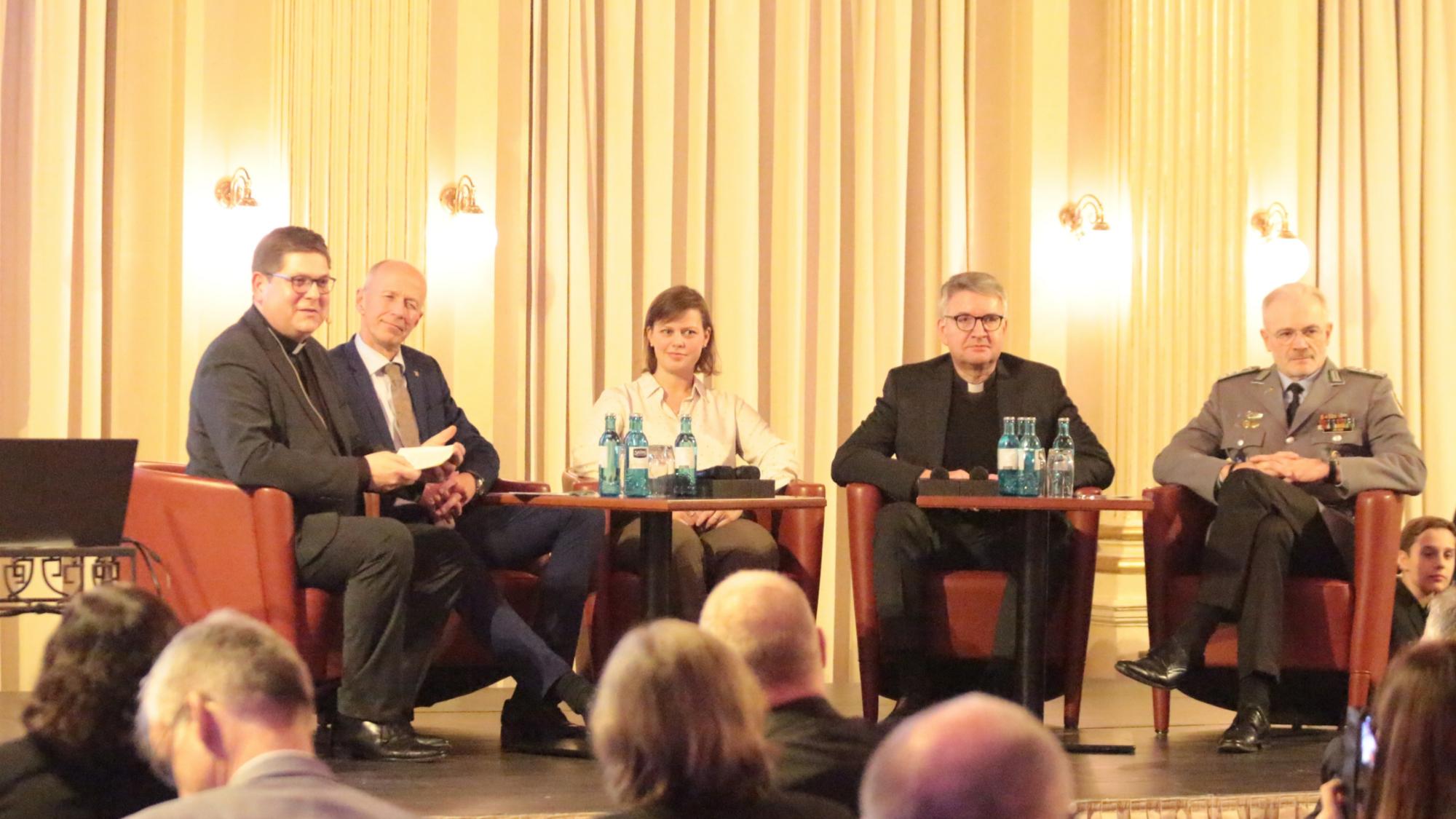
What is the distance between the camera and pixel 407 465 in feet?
12.8

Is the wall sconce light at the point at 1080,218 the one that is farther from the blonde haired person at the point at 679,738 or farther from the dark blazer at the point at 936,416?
the blonde haired person at the point at 679,738

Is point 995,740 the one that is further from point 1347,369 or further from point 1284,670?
point 1347,369

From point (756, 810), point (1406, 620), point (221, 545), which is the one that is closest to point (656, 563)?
point (221, 545)

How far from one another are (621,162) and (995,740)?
4.49 meters

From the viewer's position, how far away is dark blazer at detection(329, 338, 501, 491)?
433 cm

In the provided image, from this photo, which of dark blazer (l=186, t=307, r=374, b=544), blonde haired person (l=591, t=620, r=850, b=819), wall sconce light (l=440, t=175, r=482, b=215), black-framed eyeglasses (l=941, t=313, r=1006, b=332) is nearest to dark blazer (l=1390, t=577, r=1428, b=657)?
black-framed eyeglasses (l=941, t=313, r=1006, b=332)

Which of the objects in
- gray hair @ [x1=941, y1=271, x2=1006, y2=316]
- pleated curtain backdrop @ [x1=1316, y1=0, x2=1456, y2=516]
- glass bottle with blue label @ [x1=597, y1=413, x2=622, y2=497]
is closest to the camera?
glass bottle with blue label @ [x1=597, y1=413, x2=622, y2=497]

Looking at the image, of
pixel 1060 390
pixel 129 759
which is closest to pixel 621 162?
pixel 1060 390

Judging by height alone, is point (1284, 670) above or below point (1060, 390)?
below

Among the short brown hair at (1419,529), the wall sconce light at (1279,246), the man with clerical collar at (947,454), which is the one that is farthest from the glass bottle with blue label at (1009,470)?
the wall sconce light at (1279,246)

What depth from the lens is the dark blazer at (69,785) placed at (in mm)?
1796

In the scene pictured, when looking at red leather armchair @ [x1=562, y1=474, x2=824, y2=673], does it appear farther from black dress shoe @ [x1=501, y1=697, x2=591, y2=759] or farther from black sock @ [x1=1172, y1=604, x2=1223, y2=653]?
black sock @ [x1=1172, y1=604, x2=1223, y2=653]

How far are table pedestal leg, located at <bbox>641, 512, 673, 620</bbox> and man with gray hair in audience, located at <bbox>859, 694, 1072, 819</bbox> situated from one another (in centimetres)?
259

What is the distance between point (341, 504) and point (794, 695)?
2.17 meters
